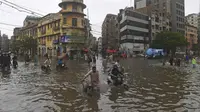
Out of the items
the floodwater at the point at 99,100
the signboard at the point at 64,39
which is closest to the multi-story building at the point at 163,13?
the signboard at the point at 64,39

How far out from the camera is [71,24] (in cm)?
5156

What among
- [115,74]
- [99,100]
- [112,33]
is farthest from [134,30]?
[99,100]

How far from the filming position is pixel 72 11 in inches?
1989

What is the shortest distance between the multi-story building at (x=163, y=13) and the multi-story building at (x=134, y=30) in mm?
5120

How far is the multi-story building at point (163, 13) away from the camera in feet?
289

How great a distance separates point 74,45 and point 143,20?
3912 cm

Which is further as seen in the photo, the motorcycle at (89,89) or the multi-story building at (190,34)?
the multi-story building at (190,34)

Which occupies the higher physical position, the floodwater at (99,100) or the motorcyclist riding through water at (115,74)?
the motorcyclist riding through water at (115,74)

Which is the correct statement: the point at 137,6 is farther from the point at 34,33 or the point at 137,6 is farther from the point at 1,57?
the point at 1,57

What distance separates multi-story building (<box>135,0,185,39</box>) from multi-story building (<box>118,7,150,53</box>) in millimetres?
5120

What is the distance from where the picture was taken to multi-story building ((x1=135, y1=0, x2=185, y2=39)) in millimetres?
87938

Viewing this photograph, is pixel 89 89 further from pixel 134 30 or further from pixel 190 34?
pixel 190 34

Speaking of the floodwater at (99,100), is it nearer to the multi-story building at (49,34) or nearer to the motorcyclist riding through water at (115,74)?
the motorcyclist riding through water at (115,74)

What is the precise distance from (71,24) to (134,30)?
31.9 meters
